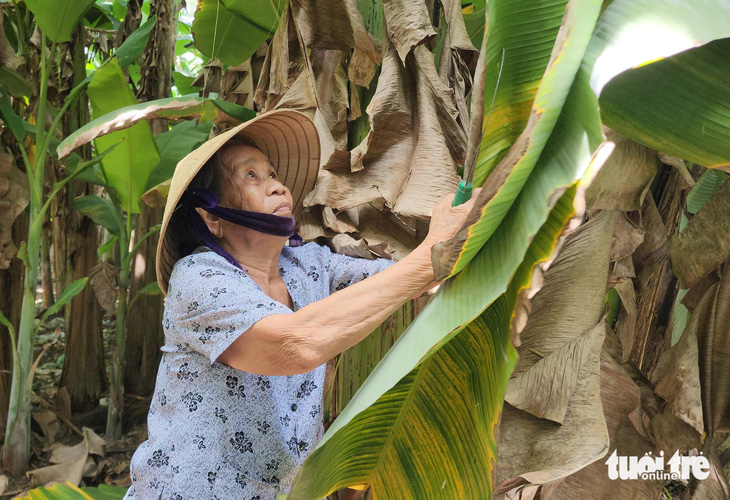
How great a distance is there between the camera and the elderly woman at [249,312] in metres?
0.75

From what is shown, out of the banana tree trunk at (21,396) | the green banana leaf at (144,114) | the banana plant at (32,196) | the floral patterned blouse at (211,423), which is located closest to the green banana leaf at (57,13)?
the banana plant at (32,196)

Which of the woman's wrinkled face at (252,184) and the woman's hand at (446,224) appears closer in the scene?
the woman's hand at (446,224)

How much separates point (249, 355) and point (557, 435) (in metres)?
0.39

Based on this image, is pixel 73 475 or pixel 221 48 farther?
pixel 73 475

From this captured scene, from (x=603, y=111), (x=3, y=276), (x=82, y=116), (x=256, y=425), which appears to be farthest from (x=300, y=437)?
(x=82, y=116)

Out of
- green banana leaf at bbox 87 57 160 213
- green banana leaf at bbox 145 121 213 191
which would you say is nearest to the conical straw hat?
green banana leaf at bbox 87 57 160 213

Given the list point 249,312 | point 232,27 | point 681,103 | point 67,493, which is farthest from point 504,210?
point 232,27

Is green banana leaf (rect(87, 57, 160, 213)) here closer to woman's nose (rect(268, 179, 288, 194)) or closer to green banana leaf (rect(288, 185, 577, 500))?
woman's nose (rect(268, 179, 288, 194))

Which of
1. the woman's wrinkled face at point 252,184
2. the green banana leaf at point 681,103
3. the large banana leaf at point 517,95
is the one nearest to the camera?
the large banana leaf at point 517,95

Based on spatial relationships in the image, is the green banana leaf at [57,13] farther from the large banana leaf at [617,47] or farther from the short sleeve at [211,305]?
the large banana leaf at [617,47]

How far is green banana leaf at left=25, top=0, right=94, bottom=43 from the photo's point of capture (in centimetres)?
198

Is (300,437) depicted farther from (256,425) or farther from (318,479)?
(318,479)

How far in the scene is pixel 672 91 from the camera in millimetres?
546

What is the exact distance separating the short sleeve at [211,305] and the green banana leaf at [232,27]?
0.88 m
